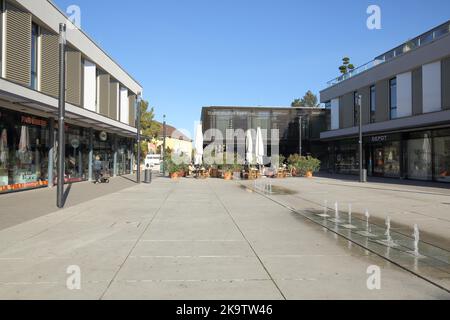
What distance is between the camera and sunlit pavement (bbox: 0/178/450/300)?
16.6ft

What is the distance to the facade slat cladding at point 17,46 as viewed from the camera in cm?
1659

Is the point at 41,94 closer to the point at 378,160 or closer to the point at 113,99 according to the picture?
the point at 113,99

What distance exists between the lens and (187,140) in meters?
116

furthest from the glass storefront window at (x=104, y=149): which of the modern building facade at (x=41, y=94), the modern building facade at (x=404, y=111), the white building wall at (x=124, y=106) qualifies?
the modern building facade at (x=404, y=111)

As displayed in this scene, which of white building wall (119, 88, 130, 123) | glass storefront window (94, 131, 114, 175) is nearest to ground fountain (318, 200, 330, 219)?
glass storefront window (94, 131, 114, 175)

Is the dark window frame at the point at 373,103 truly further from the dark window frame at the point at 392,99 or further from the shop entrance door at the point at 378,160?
the shop entrance door at the point at 378,160

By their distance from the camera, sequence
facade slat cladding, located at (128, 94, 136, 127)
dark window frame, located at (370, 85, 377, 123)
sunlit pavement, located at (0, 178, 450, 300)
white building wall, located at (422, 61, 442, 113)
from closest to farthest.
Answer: sunlit pavement, located at (0, 178, 450, 300), white building wall, located at (422, 61, 442, 113), dark window frame, located at (370, 85, 377, 123), facade slat cladding, located at (128, 94, 136, 127)

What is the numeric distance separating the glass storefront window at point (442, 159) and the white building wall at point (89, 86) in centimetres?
2304

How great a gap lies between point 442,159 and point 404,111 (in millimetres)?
4930

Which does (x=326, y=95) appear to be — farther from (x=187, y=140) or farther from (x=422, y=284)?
(x=187, y=140)

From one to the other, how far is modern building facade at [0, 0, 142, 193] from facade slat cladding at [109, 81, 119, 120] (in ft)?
6.41

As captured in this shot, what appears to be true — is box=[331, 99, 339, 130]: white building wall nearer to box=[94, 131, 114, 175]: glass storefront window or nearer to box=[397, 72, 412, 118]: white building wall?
box=[397, 72, 412, 118]: white building wall

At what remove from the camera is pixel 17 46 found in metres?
17.2
